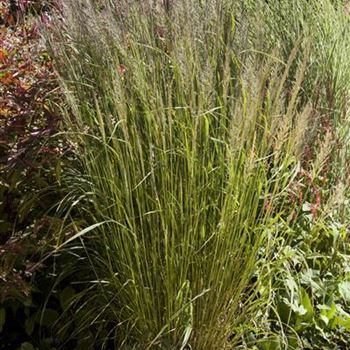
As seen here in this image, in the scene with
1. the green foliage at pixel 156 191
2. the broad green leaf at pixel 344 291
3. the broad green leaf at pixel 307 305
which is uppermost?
the green foliage at pixel 156 191

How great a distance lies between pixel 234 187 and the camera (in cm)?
245

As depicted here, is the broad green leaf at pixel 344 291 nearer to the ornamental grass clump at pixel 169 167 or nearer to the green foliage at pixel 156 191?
the green foliage at pixel 156 191

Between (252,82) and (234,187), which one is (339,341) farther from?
(252,82)

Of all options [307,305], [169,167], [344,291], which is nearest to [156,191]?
[169,167]

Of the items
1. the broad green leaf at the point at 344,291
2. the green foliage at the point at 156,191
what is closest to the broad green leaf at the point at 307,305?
the green foliage at the point at 156,191

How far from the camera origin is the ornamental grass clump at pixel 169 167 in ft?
8.00

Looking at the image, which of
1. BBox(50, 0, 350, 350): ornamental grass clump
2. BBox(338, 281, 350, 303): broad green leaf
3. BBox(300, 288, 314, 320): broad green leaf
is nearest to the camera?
BBox(50, 0, 350, 350): ornamental grass clump

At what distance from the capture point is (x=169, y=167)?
2.51 metres


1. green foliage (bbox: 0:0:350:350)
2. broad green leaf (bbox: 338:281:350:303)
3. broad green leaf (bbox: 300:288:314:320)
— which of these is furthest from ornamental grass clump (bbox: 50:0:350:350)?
broad green leaf (bbox: 338:281:350:303)

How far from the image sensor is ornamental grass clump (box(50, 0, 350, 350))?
244cm

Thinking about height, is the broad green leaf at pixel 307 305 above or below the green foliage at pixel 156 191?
below

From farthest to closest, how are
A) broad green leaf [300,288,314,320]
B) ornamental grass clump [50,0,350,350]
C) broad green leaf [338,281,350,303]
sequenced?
broad green leaf [338,281,350,303] < broad green leaf [300,288,314,320] < ornamental grass clump [50,0,350,350]

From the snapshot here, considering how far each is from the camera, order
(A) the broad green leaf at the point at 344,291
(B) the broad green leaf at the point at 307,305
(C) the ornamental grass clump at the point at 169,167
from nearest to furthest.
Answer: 1. (C) the ornamental grass clump at the point at 169,167
2. (B) the broad green leaf at the point at 307,305
3. (A) the broad green leaf at the point at 344,291

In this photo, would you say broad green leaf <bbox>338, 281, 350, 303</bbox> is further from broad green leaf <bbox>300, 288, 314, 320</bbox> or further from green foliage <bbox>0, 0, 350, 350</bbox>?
broad green leaf <bbox>300, 288, 314, 320</bbox>
